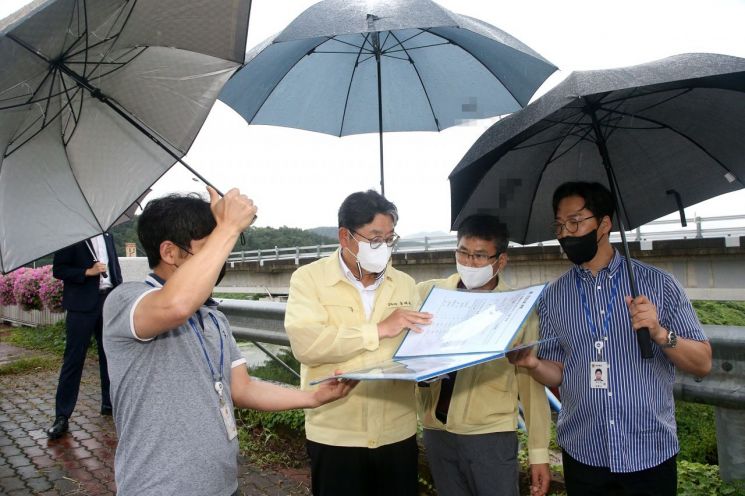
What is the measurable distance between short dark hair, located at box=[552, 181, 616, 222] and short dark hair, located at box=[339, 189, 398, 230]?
0.78 metres

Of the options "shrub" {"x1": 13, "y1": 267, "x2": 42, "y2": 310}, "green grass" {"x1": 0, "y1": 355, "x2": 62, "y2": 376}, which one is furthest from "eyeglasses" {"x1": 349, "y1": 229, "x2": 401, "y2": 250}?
"shrub" {"x1": 13, "y1": 267, "x2": 42, "y2": 310}

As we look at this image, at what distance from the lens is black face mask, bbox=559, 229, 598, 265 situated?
2592mm

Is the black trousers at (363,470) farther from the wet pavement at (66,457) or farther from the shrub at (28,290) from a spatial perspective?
the shrub at (28,290)

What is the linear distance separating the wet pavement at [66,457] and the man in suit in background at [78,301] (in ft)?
0.95

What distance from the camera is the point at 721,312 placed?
13.2m

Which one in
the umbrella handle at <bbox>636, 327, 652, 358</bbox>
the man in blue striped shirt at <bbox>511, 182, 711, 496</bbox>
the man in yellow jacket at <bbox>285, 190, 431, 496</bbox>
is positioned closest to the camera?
the umbrella handle at <bbox>636, 327, 652, 358</bbox>

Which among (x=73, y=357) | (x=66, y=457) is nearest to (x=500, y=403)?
(x=66, y=457)

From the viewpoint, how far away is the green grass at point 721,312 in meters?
11.5

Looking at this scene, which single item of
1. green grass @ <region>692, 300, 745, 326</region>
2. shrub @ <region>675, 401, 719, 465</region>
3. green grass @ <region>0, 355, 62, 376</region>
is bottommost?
green grass @ <region>692, 300, 745, 326</region>

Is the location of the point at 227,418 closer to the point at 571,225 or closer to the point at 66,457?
the point at 571,225

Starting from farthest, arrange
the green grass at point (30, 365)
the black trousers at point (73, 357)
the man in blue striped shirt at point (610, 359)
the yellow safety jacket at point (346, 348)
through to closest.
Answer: the green grass at point (30, 365), the black trousers at point (73, 357), the yellow safety jacket at point (346, 348), the man in blue striped shirt at point (610, 359)

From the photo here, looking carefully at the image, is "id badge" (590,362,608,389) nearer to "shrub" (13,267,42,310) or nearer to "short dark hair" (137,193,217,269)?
"short dark hair" (137,193,217,269)

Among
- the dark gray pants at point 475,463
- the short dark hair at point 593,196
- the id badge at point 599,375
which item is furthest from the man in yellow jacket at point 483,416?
the short dark hair at point 593,196

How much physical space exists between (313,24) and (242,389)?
1771mm
